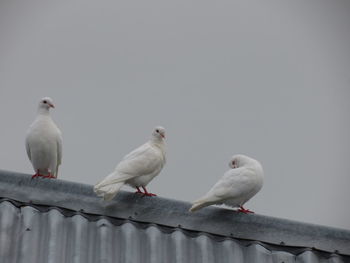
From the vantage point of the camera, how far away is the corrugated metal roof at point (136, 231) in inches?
232

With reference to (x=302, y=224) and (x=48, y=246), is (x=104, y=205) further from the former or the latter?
(x=302, y=224)

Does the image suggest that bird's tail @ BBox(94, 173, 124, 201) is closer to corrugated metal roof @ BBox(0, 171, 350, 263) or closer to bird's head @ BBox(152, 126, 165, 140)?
corrugated metal roof @ BBox(0, 171, 350, 263)

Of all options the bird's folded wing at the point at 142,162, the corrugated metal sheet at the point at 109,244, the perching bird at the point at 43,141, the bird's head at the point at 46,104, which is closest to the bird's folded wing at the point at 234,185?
the bird's folded wing at the point at 142,162

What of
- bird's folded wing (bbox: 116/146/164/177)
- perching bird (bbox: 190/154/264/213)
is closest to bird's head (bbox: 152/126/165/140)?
bird's folded wing (bbox: 116/146/164/177)

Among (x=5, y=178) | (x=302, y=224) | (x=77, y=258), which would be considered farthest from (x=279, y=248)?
(x=5, y=178)

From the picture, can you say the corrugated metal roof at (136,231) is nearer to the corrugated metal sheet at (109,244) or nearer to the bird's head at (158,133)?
the corrugated metal sheet at (109,244)

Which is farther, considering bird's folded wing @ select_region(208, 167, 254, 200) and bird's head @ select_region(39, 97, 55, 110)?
bird's head @ select_region(39, 97, 55, 110)

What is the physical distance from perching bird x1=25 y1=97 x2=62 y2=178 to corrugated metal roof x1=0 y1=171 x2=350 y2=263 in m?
3.27

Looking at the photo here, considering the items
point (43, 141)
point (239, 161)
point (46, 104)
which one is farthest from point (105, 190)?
point (46, 104)

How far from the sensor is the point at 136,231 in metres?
6.29

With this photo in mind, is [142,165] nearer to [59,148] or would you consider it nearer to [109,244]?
[59,148]

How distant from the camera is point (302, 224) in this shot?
675 cm

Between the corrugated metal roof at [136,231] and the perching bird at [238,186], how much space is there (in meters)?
0.94

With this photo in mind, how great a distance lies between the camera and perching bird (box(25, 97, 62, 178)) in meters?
9.93
